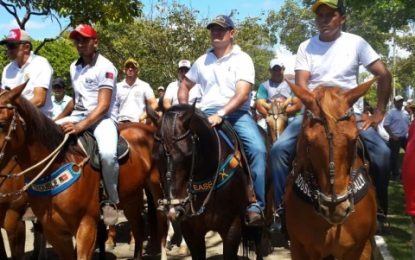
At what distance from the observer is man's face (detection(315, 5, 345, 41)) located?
4.63 metres

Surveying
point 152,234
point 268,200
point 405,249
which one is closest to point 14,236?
point 152,234

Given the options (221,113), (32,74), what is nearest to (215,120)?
(221,113)

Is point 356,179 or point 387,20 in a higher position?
point 387,20

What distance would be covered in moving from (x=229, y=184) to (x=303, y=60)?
1.44 meters

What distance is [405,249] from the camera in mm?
7281

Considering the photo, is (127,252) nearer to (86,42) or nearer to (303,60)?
(86,42)

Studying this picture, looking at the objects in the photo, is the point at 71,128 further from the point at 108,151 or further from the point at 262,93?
the point at 262,93

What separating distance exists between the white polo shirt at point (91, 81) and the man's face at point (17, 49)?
1.84 ft

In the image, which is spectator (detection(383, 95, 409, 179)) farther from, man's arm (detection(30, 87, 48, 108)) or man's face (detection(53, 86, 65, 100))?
man's arm (detection(30, 87, 48, 108))

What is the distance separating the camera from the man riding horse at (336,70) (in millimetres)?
4625

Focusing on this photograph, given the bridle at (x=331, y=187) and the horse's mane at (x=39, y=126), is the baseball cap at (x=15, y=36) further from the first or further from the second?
the bridle at (x=331, y=187)

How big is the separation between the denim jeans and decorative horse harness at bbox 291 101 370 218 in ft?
6.81

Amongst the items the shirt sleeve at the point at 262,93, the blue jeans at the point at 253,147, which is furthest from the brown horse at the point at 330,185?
the shirt sleeve at the point at 262,93

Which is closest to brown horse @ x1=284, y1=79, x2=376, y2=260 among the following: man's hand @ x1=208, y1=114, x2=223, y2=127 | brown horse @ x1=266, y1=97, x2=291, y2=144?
man's hand @ x1=208, y1=114, x2=223, y2=127
